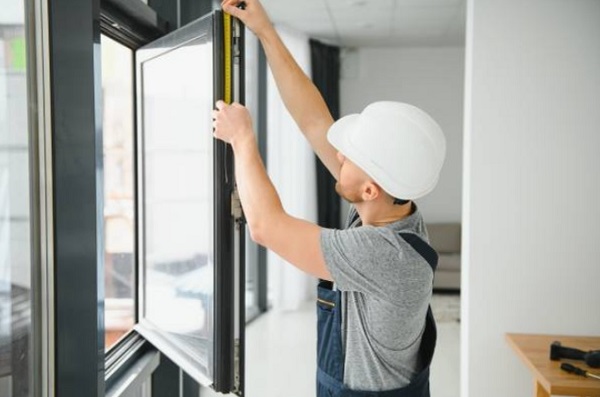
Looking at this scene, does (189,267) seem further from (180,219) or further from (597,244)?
(597,244)

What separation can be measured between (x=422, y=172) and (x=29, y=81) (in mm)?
910

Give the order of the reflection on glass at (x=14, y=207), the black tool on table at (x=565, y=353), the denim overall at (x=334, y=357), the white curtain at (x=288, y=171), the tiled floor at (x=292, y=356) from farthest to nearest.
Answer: the white curtain at (x=288, y=171) < the tiled floor at (x=292, y=356) < the black tool on table at (x=565, y=353) < the denim overall at (x=334, y=357) < the reflection on glass at (x=14, y=207)

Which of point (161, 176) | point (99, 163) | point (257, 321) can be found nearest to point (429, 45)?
point (257, 321)

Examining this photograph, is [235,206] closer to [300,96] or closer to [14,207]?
[300,96]

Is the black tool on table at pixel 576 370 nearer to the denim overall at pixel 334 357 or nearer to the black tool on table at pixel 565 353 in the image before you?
the black tool on table at pixel 565 353

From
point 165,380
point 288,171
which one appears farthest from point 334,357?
point 288,171

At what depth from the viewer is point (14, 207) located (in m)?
1.39

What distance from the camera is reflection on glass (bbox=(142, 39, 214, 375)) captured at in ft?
5.85

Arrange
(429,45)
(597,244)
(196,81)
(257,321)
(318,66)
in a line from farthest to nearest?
(429,45) < (318,66) < (257,321) < (597,244) < (196,81)

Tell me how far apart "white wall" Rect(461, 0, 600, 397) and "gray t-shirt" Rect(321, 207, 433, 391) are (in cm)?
170

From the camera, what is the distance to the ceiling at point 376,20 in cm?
537

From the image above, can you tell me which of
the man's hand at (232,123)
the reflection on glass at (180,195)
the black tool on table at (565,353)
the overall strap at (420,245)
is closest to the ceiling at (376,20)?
the reflection on glass at (180,195)

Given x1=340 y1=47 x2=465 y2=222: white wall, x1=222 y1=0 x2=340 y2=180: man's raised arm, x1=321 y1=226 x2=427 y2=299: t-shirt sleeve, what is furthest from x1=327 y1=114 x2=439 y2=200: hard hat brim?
x1=340 y1=47 x2=465 y2=222: white wall

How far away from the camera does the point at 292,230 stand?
4.69 feet
